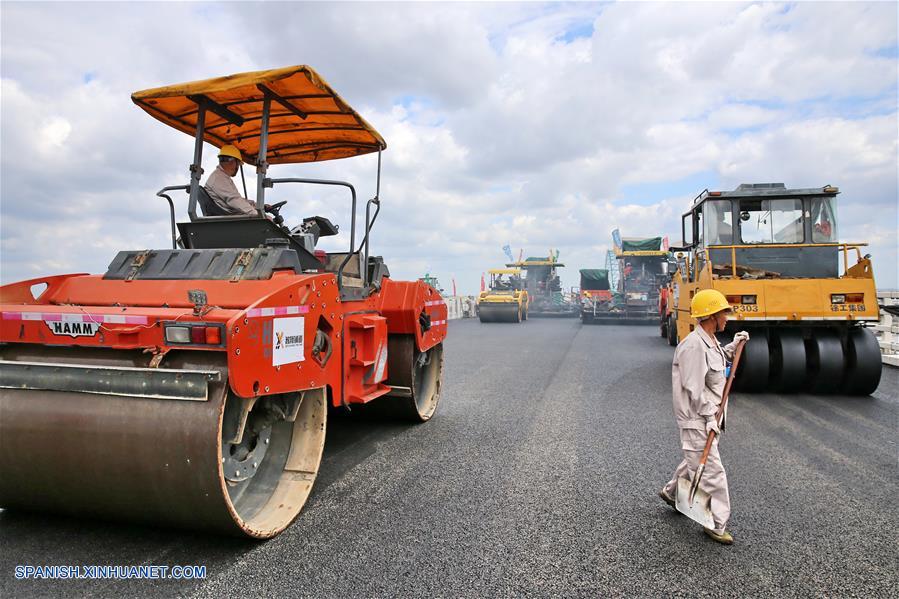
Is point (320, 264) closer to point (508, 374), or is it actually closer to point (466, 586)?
point (466, 586)

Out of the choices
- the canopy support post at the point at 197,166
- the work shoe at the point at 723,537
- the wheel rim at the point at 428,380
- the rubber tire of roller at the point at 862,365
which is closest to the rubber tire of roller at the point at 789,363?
the rubber tire of roller at the point at 862,365

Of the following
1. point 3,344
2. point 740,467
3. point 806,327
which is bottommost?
point 740,467

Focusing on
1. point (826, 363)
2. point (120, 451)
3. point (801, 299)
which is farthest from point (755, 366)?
point (120, 451)

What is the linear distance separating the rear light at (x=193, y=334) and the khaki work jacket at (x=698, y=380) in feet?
7.92

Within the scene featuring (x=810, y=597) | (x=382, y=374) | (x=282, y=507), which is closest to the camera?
(x=810, y=597)

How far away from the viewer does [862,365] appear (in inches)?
286

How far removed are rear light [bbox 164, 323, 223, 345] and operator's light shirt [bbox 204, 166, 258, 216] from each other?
4.83 ft

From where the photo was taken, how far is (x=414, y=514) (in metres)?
3.47

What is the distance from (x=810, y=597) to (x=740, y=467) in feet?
6.42

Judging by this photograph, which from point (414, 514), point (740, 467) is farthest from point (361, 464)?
point (740, 467)

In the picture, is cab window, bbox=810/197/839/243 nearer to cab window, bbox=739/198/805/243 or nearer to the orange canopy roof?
cab window, bbox=739/198/805/243

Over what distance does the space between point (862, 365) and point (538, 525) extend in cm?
603

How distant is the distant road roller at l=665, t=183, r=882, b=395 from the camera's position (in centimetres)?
734

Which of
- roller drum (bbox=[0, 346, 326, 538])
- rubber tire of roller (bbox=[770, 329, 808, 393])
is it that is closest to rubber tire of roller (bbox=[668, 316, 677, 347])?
rubber tire of roller (bbox=[770, 329, 808, 393])
